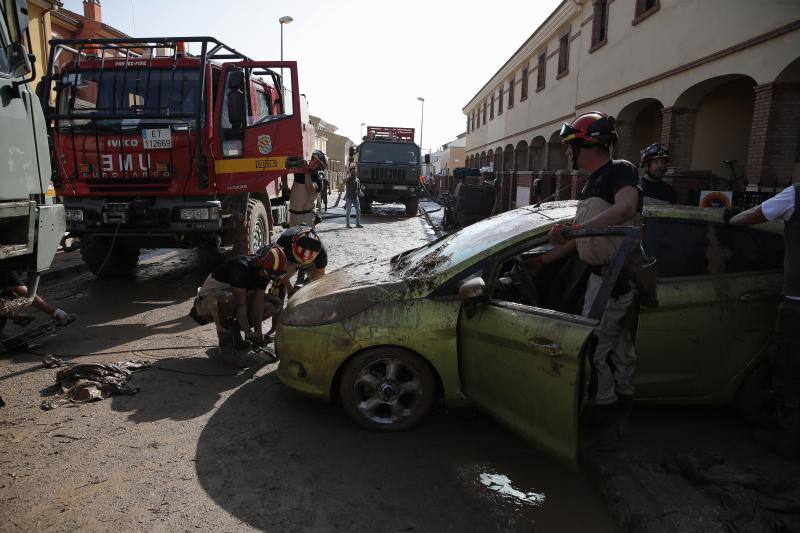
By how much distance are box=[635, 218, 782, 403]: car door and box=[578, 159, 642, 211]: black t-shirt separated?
0.58 meters

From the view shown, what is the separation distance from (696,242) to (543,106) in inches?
699

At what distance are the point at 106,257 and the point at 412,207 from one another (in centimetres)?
1347

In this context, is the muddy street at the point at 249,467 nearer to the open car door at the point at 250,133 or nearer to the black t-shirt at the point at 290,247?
the black t-shirt at the point at 290,247

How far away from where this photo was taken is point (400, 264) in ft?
13.4

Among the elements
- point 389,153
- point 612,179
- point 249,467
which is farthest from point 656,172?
point 389,153

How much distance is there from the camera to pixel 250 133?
7.28 m

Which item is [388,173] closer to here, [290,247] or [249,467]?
[290,247]

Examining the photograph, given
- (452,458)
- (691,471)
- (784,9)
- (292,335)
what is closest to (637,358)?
(691,471)

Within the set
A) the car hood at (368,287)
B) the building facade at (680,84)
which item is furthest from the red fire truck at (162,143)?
the building facade at (680,84)

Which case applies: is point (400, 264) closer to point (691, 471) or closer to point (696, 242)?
point (696, 242)

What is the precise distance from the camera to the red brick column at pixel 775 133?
7.97 metres

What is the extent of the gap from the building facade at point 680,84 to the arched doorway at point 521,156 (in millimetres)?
2438

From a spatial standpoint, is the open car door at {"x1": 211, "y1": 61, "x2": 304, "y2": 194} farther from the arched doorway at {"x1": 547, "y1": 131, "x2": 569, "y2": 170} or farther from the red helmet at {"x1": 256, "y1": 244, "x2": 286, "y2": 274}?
the arched doorway at {"x1": 547, "y1": 131, "x2": 569, "y2": 170}

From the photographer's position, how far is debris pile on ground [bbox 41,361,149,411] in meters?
3.86
